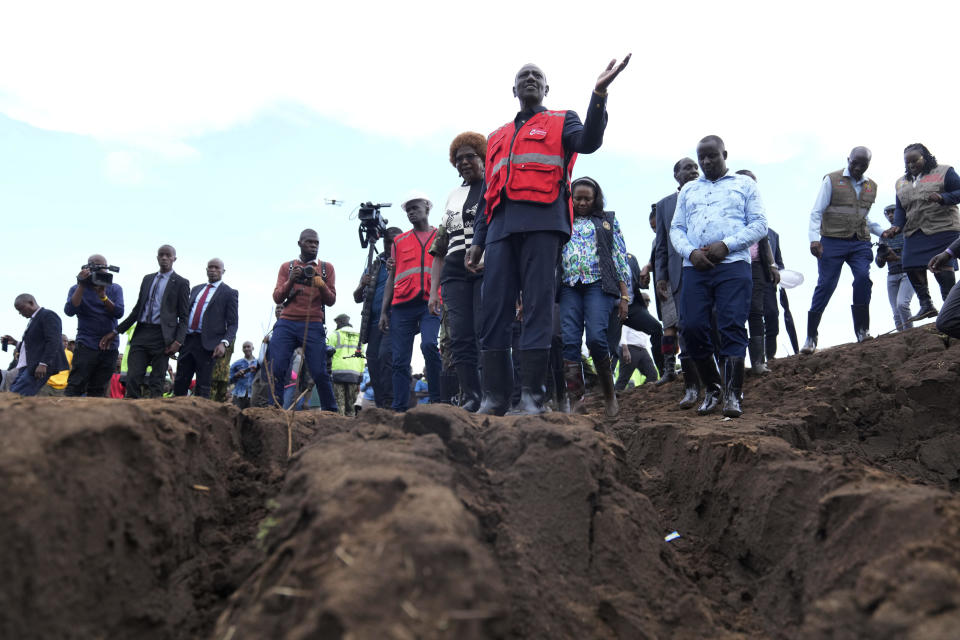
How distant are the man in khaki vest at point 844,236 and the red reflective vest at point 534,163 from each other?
4.36 m

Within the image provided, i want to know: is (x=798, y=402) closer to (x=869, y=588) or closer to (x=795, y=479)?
(x=795, y=479)

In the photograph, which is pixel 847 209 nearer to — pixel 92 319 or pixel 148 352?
pixel 148 352

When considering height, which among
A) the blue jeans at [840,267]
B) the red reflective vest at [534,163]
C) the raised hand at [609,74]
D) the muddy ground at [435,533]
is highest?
the raised hand at [609,74]

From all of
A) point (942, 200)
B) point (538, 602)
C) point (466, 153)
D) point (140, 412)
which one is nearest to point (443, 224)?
point (466, 153)

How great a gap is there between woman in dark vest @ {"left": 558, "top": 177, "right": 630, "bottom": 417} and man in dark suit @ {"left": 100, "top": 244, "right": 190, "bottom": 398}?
160 inches

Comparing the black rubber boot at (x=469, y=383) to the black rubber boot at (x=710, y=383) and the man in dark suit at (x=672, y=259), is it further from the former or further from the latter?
the man in dark suit at (x=672, y=259)

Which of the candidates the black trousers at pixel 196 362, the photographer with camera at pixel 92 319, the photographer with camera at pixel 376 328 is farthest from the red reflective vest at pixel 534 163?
the photographer with camera at pixel 92 319

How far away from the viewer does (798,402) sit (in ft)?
16.5

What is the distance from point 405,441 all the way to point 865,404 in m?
3.69

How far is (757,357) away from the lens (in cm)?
660

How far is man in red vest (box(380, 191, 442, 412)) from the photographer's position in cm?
595

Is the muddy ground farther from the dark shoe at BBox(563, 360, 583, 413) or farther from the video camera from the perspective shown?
the video camera

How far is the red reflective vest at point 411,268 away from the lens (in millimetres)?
5918

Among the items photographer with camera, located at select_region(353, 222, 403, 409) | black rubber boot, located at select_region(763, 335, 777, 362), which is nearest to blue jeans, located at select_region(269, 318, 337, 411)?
photographer with camera, located at select_region(353, 222, 403, 409)
